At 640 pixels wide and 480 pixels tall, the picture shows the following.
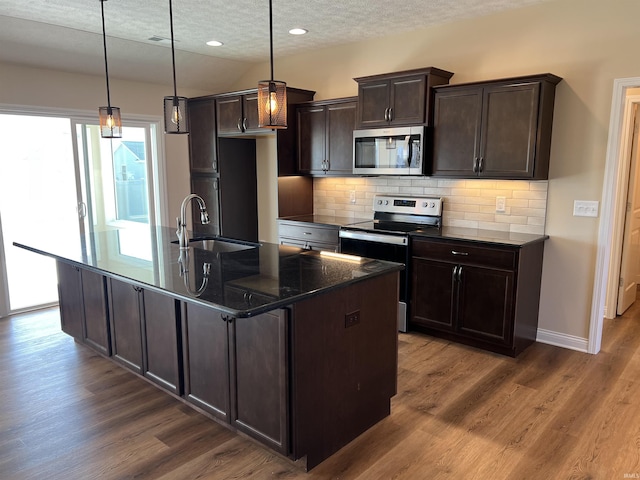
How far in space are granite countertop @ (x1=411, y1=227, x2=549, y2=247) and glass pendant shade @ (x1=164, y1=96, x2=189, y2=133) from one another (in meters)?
2.02

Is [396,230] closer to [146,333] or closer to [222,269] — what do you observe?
[222,269]

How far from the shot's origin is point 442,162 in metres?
3.96

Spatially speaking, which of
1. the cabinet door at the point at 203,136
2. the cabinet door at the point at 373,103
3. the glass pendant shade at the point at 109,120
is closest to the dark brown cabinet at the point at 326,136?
the cabinet door at the point at 373,103

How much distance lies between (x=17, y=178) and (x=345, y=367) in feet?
13.1

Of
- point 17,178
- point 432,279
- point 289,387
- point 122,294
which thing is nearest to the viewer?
point 289,387

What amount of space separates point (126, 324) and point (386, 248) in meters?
2.15

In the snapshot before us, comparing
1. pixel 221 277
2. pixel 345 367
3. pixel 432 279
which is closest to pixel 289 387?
pixel 345 367

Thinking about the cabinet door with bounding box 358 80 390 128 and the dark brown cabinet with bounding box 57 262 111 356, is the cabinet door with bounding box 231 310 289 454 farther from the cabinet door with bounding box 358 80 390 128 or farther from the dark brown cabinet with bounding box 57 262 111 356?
the cabinet door with bounding box 358 80 390 128

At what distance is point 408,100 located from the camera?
4020mm

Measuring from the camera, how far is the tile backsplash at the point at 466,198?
12.6 feet

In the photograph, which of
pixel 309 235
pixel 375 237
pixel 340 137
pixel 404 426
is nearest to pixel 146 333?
pixel 404 426

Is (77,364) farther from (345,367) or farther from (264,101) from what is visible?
(264,101)

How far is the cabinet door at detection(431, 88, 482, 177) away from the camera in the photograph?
147 inches

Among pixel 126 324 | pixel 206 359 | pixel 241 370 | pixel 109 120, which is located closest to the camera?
pixel 241 370
